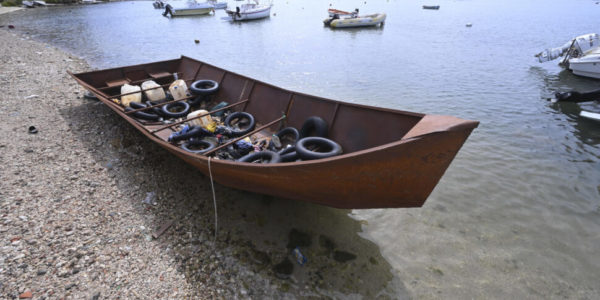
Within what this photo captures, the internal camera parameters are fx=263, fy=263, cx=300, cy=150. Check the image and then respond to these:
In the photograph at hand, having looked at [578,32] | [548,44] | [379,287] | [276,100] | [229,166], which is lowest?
[379,287]

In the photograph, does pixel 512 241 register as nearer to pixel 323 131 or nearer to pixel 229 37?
pixel 323 131

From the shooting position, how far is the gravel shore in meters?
3.84

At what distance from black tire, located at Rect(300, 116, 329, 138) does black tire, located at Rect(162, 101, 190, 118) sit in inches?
146

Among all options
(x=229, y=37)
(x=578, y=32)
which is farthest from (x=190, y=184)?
(x=578, y=32)

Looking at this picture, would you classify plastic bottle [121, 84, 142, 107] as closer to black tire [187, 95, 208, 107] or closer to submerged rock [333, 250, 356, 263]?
black tire [187, 95, 208, 107]

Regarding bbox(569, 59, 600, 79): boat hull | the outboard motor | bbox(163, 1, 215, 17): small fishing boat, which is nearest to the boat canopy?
bbox(569, 59, 600, 79): boat hull

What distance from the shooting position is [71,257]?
400 cm

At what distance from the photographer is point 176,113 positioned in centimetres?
736

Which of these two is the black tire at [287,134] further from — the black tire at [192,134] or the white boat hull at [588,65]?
the white boat hull at [588,65]

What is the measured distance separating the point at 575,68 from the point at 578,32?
65.5ft

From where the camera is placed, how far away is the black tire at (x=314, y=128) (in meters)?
5.72

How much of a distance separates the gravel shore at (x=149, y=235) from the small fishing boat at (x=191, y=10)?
49.1 m

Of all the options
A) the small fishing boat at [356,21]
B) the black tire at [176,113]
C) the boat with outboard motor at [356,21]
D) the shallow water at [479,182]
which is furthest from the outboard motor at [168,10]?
the black tire at [176,113]

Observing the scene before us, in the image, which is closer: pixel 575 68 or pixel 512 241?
pixel 512 241
